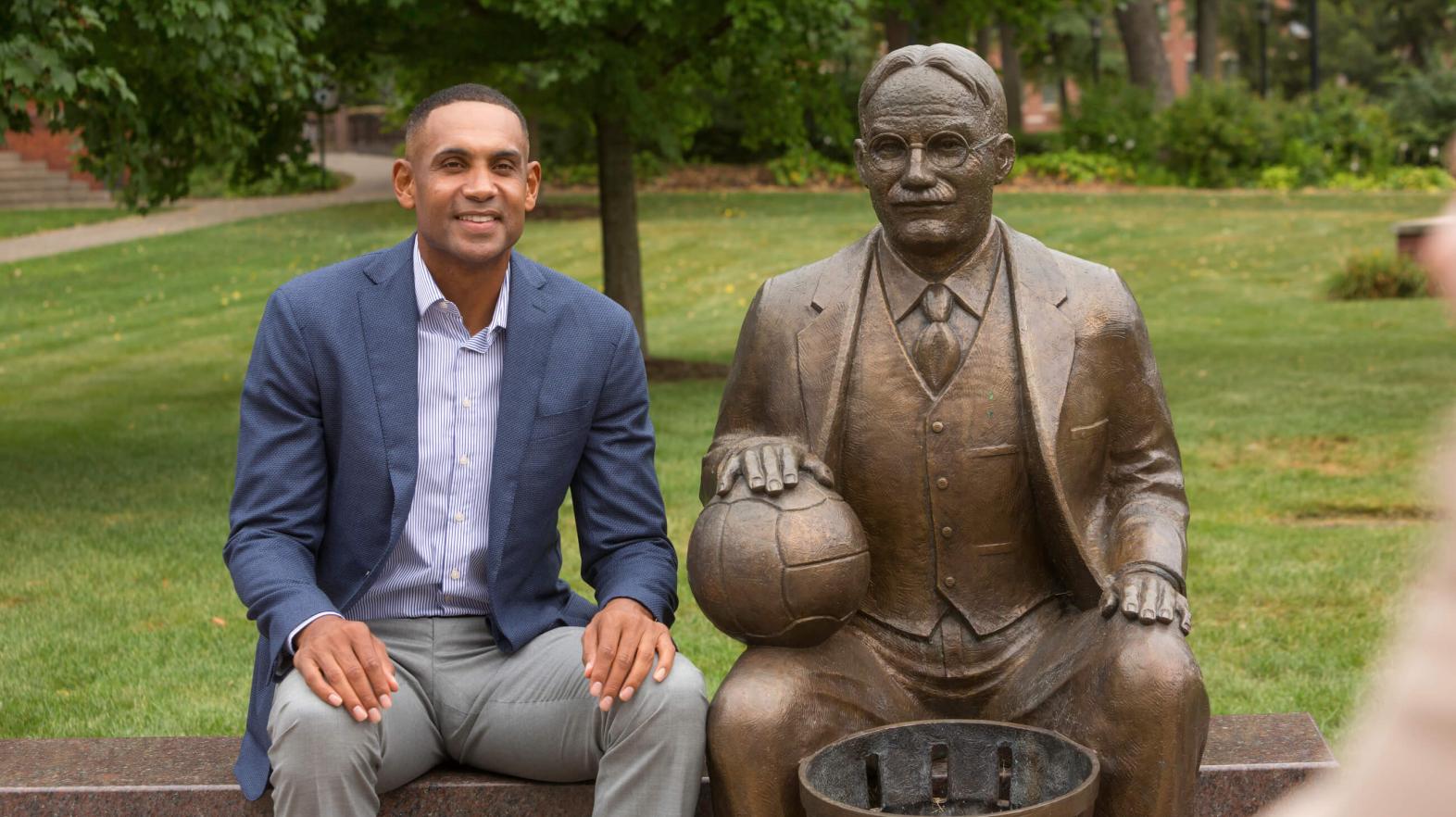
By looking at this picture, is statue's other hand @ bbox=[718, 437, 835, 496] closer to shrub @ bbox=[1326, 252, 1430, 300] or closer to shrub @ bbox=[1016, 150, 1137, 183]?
shrub @ bbox=[1326, 252, 1430, 300]

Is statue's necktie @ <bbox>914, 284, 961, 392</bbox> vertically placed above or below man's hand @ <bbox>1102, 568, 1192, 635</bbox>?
above

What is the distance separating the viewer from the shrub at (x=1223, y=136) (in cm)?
2738

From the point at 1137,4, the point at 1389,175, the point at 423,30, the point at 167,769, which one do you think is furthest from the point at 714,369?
the point at 1137,4

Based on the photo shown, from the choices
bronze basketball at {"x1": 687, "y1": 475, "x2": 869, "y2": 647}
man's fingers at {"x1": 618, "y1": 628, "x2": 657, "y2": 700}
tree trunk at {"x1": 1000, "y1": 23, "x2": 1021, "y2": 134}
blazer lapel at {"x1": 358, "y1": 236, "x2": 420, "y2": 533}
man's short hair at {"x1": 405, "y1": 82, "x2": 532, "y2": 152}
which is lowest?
man's fingers at {"x1": 618, "y1": 628, "x2": 657, "y2": 700}

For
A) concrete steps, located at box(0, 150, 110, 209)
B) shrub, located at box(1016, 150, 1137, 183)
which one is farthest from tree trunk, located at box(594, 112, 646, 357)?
concrete steps, located at box(0, 150, 110, 209)

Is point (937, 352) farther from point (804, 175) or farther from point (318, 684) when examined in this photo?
point (804, 175)

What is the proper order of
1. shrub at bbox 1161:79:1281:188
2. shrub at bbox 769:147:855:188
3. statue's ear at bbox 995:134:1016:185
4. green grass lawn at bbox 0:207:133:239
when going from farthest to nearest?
shrub at bbox 769:147:855:188 → shrub at bbox 1161:79:1281:188 → green grass lawn at bbox 0:207:133:239 → statue's ear at bbox 995:134:1016:185

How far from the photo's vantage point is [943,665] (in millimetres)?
3914

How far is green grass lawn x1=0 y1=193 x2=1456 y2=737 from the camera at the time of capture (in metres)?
6.86

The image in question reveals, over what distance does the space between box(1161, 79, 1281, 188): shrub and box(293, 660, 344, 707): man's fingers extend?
25.4m

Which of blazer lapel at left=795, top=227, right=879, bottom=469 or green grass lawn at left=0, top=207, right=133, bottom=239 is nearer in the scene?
blazer lapel at left=795, top=227, right=879, bottom=469

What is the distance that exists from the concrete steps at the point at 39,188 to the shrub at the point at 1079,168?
51.5ft

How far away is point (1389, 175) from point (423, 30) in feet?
63.1

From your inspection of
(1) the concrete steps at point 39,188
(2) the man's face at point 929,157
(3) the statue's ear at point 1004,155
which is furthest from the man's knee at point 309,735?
(1) the concrete steps at point 39,188
